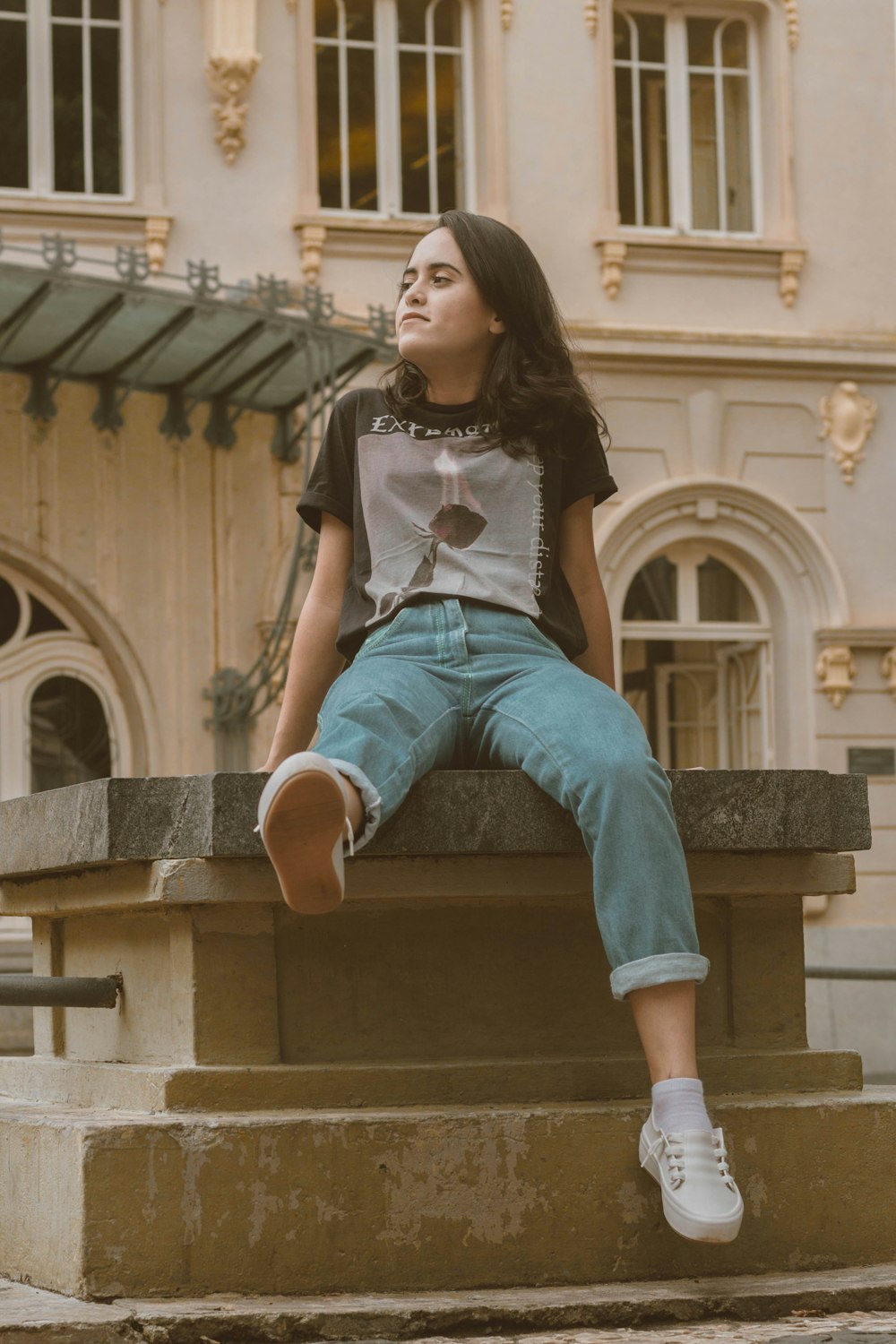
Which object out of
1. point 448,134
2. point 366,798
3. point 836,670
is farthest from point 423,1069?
point 448,134

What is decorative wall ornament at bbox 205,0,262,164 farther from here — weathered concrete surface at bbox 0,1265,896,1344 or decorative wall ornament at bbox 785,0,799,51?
weathered concrete surface at bbox 0,1265,896,1344

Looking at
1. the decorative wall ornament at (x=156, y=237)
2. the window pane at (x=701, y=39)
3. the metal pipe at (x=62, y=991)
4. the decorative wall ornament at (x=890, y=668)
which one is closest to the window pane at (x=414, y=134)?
the decorative wall ornament at (x=156, y=237)

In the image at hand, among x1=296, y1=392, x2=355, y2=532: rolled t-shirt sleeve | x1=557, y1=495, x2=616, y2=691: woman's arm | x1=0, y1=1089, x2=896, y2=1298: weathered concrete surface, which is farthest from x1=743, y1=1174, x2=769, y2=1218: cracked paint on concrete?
x1=296, y1=392, x2=355, y2=532: rolled t-shirt sleeve

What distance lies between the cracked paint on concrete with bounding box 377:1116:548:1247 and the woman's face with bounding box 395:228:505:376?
147 cm

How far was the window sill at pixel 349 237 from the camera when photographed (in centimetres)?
1432

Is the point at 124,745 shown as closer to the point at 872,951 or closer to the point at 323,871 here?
the point at 872,951

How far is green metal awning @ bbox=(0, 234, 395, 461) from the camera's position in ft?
Answer: 40.7

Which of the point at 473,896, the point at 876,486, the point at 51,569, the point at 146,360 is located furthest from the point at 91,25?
the point at 473,896

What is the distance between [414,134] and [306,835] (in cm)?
1217

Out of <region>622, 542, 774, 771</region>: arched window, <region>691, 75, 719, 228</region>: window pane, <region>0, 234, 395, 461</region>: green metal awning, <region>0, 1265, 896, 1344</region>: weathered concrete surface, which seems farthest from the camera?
<region>691, 75, 719, 228</region>: window pane

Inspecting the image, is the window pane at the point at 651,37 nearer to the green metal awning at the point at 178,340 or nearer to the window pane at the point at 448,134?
the window pane at the point at 448,134

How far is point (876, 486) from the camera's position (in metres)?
15.4

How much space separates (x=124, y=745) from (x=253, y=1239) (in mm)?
10713

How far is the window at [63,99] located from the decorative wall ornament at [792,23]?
15.5ft
